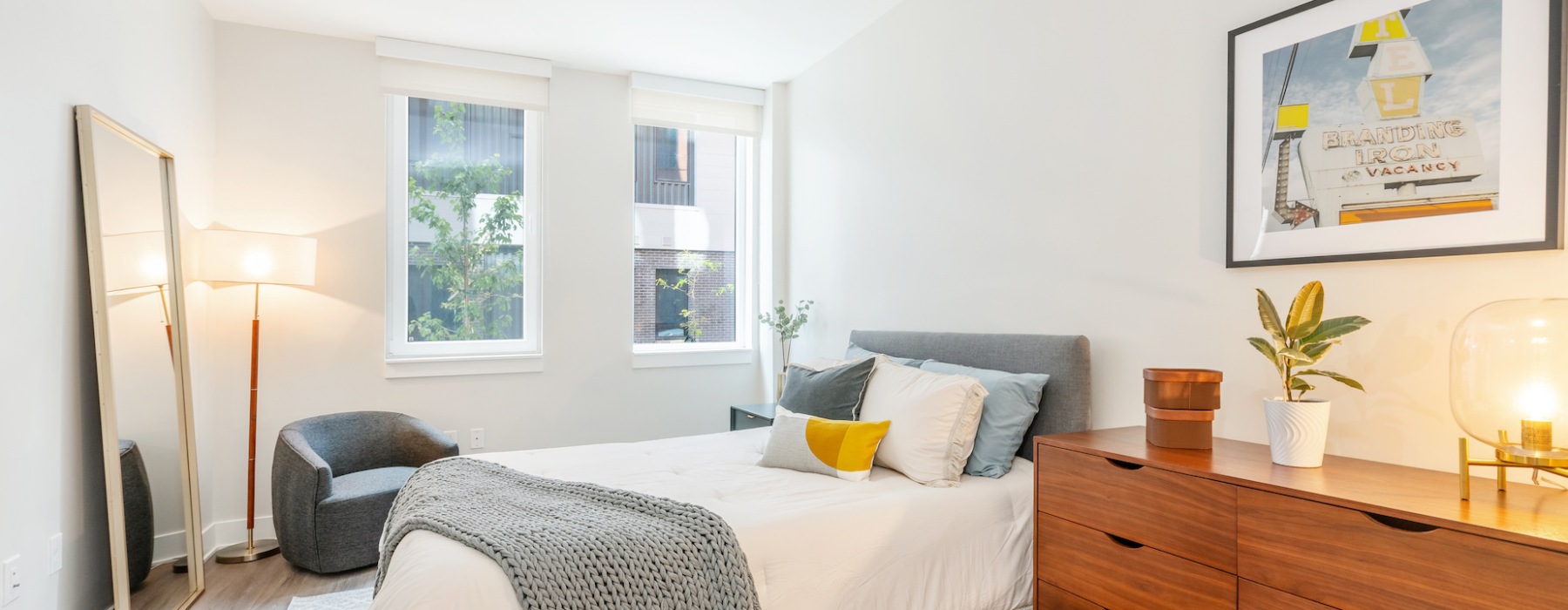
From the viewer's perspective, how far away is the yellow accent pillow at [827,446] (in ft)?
7.68

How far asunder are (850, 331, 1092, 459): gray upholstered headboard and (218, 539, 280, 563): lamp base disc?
295cm

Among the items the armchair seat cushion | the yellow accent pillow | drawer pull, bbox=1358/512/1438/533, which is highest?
drawer pull, bbox=1358/512/1438/533

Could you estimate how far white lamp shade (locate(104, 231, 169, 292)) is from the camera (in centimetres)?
239

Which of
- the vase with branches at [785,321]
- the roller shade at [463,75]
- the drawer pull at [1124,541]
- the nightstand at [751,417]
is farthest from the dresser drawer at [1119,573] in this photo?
the roller shade at [463,75]

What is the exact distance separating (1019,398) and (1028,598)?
60 centimetres

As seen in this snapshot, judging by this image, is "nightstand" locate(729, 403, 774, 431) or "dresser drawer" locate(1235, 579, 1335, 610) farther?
"nightstand" locate(729, 403, 774, 431)

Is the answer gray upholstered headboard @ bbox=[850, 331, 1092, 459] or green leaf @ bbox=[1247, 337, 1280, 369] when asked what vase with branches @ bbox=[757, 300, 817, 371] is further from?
green leaf @ bbox=[1247, 337, 1280, 369]

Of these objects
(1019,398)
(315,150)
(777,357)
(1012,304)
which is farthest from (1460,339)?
(315,150)

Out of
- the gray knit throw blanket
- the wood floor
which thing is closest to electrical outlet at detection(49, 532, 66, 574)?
the wood floor

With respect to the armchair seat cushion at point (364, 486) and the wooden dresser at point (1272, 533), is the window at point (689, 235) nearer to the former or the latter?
the armchair seat cushion at point (364, 486)

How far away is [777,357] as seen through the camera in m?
4.47

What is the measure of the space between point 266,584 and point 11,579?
3.58ft

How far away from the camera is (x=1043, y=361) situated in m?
2.51

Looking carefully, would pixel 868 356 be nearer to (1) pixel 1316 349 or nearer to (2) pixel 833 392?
(2) pixel 833 392
